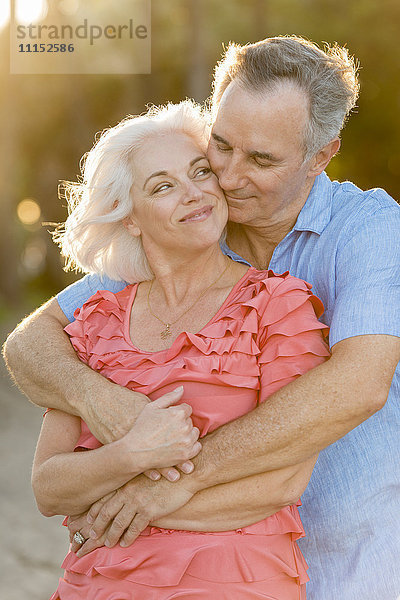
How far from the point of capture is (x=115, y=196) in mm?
2652

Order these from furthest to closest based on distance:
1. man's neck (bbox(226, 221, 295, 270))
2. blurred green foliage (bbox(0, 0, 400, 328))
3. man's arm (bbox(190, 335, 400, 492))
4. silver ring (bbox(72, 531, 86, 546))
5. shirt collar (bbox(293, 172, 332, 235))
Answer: blurred green foliage (bbox(0, 0, 400, 328)), man's neck (bbox(226, 221, 295, 270)), shirt collar (bbox(293, 172, 332, 235)), silver ring (bbox(72, 531, 86, 546)), man's arm (bbox(190, 335, 400, 492))

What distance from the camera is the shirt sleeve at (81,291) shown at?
113 inches

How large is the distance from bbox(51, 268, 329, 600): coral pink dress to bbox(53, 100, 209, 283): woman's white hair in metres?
0.50

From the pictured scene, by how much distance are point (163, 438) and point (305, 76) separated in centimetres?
127

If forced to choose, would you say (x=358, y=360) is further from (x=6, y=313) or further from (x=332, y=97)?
(x=6, y=313)

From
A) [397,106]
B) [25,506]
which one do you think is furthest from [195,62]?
[25,506]

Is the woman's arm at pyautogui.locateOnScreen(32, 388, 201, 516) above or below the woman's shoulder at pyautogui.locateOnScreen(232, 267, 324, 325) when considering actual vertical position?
below

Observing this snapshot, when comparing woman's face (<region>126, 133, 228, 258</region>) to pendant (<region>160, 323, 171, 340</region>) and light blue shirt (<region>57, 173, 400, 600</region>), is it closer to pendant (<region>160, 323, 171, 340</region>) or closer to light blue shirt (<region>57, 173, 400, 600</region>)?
pendant (<region>160, 323, 171, 340</region>)

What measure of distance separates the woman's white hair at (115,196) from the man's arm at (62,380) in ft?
0.83

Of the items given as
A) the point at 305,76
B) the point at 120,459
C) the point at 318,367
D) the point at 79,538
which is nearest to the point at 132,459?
the point at 120,459

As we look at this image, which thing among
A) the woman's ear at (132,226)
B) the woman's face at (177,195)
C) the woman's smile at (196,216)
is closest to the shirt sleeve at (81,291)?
the woman's ear at (132,226)

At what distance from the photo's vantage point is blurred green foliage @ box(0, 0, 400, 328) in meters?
13.0

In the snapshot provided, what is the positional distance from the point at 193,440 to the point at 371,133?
13190 millimetres

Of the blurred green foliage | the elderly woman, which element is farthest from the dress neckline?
the blurred green foliage
